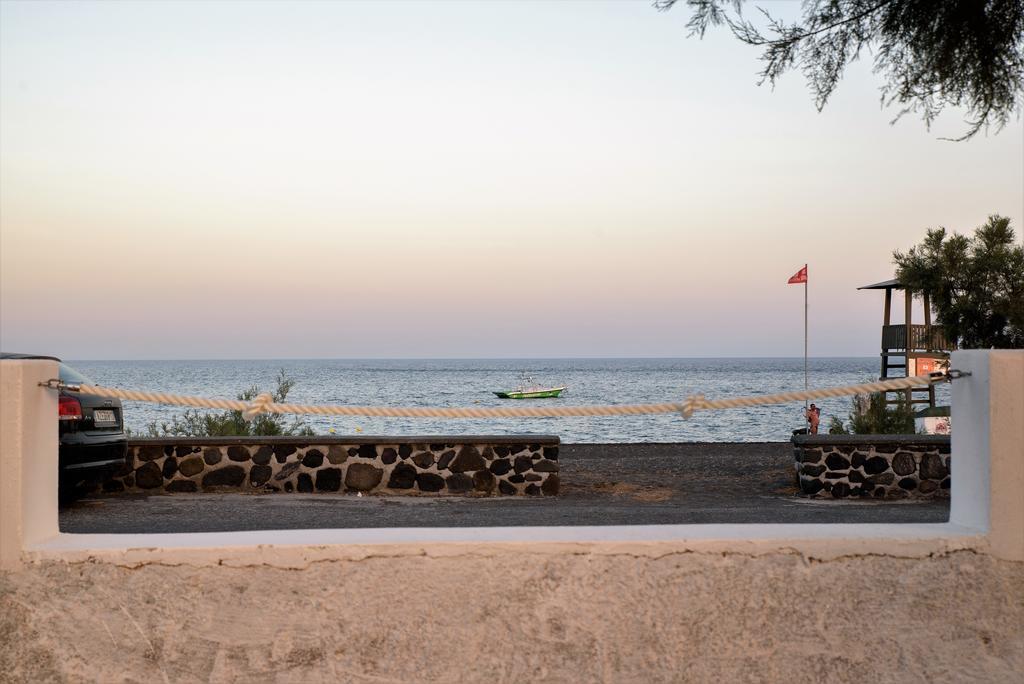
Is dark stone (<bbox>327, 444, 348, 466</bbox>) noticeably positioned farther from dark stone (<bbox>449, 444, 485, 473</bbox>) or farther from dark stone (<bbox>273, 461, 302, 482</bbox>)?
dark stone (<bbox>449, 444, 485, 473</bbox>)

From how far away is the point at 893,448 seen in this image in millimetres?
11594

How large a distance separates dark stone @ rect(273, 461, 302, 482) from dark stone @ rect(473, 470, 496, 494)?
6.87 feet

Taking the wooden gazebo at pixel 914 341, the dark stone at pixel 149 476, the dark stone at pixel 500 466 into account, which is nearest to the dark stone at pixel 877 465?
the dark stone at pixel 500 466

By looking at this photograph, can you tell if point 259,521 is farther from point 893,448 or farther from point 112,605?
point 893,448

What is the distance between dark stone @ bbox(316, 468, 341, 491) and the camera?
433 inches

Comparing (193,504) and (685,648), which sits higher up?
(685,648)

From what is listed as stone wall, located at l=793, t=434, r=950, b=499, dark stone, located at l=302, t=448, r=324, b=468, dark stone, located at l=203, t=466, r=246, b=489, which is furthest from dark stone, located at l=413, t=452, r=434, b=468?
stone wall, located at l=793, t=434, r=950, b=499

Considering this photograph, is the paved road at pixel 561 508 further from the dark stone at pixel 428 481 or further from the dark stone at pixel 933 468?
the dark stone at pixel 933 468

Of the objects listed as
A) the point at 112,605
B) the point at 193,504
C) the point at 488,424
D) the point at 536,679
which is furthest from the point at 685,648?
the point at 488,424

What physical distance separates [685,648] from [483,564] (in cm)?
Result: 74

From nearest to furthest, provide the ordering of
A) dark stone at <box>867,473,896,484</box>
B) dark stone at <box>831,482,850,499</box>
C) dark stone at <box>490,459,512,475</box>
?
dark stone at <box>490,459,512,475</box> → dark stone at <box>867,473,896,484</box> → dark stone at <box>831,482,850,499</box>

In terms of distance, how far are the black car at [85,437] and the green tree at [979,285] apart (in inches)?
865

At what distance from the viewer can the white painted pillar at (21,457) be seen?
309cm

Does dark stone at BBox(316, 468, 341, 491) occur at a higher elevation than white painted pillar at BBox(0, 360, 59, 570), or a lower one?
lower
